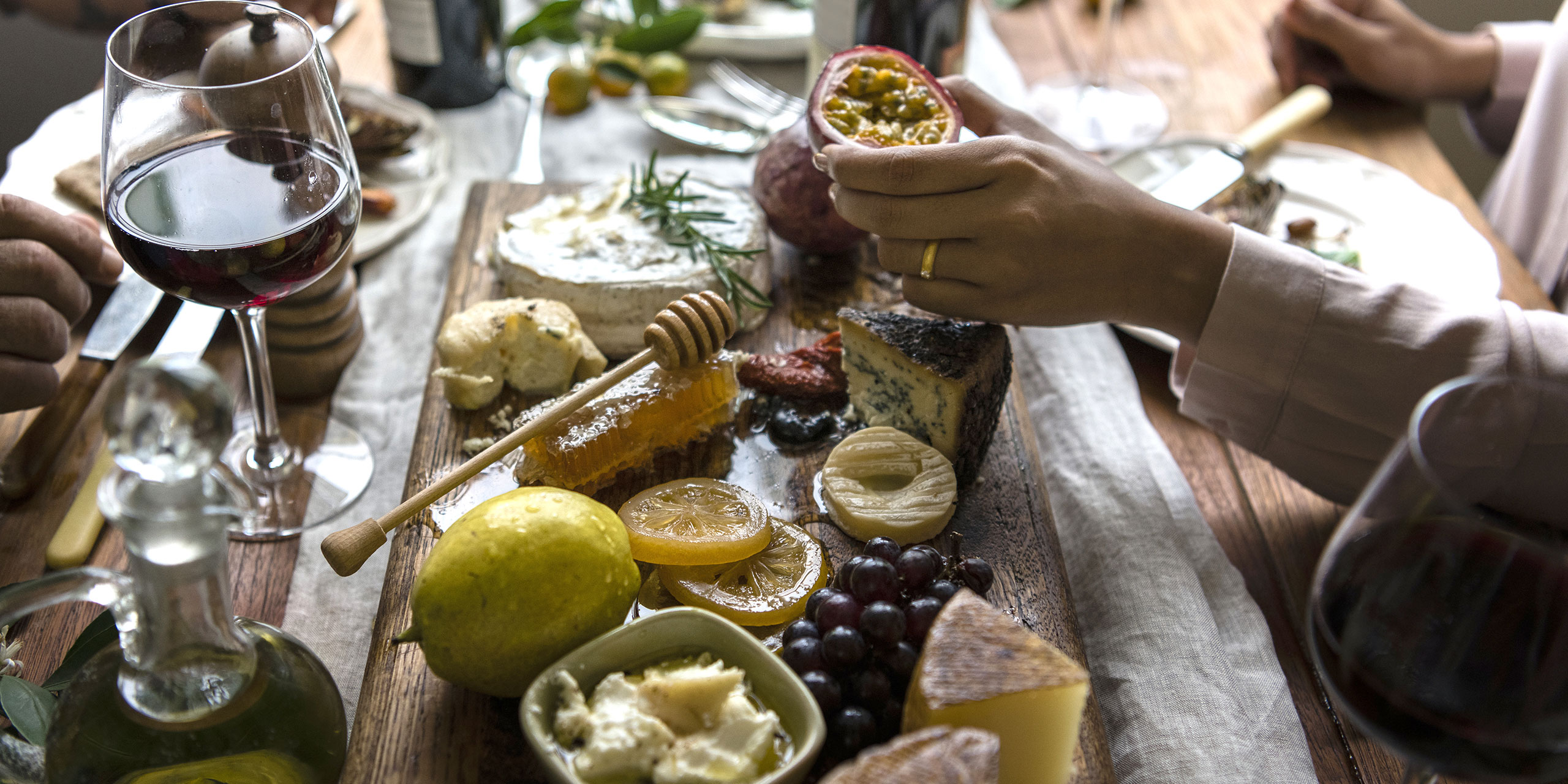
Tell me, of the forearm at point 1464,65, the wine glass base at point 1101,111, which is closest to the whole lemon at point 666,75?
the wine glass base at point 1101,111

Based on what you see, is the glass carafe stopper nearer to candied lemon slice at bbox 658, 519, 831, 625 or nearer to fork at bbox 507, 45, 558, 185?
candied lemon slice at bbox 658, 519, 831, 625

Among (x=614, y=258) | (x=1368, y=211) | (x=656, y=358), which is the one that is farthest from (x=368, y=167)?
→ (x=1368, y=211)

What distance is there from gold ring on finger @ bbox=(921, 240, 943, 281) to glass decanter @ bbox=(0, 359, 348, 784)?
2.58 ft

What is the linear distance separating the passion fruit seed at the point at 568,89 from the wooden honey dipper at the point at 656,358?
1.03 metres

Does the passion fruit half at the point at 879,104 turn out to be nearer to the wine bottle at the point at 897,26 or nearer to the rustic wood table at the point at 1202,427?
the wine bottle at the point at 897,26

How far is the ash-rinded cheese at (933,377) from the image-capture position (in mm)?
1280

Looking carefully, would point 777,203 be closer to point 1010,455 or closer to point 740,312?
point 740,312

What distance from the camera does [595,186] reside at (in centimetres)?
173

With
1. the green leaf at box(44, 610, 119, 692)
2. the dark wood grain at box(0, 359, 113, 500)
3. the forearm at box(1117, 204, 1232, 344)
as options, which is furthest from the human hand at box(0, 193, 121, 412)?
the forearm at box(1117, 204, 1232, 344)

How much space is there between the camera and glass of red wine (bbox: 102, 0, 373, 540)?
3.58ft

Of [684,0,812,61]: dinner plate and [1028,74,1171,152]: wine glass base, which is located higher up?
[684,0,812,61]: dinner plate

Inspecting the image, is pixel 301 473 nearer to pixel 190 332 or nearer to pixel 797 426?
pixel 190 332

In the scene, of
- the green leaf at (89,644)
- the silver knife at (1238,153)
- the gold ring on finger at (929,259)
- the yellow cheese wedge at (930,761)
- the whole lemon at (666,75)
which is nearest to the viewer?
the yellow cheese wedge at (930,761)

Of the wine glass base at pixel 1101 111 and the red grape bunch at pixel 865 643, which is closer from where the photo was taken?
the red grape bunch at pixel 865 643
